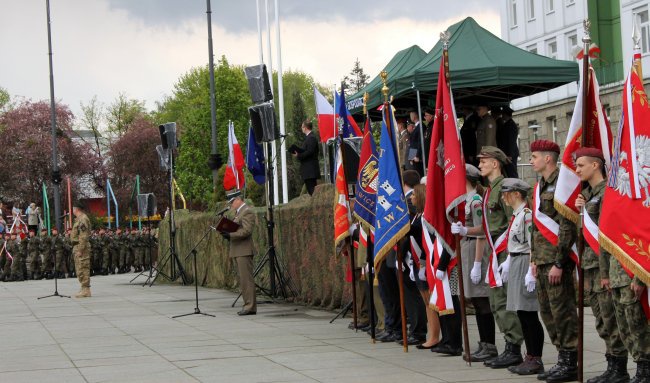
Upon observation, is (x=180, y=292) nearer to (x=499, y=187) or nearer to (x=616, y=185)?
(x=499, y=187)

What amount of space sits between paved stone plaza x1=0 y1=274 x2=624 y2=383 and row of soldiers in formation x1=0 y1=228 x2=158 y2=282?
60.1 feet

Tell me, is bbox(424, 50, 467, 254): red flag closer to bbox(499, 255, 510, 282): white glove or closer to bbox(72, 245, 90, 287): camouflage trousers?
bbox(499, 255, 510, 282): white glove

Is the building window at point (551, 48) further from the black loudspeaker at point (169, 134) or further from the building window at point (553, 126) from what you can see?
the black loudspeaker at point (169, 134)

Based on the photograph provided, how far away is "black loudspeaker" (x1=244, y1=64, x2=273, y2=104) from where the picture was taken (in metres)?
20.1

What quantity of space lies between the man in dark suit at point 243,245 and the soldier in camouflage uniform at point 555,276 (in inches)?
342

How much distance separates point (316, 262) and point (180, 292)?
23.3 ft

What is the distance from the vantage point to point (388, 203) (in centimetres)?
1270

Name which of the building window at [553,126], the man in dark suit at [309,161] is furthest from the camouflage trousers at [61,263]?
the building window at [553,126]

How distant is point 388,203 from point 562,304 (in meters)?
3.46

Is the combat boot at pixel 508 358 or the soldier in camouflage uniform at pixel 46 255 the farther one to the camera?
the soldier in camouflage uniform at pixel 46 255

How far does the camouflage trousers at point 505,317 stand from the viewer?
1067 cm

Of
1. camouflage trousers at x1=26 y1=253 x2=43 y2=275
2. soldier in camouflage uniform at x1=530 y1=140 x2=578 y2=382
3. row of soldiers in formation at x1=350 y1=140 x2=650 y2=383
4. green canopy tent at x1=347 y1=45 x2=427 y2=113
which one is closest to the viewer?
row of soldiers in formation at x1=350 y1=140 x2=650 y2=383

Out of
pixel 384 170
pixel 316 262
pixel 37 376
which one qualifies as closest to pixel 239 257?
pixel 316 262

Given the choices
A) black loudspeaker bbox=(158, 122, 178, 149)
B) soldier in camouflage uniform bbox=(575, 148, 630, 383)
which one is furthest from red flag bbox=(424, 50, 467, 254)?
black loudspeaker bbox=(158, 122, 178, 149)
